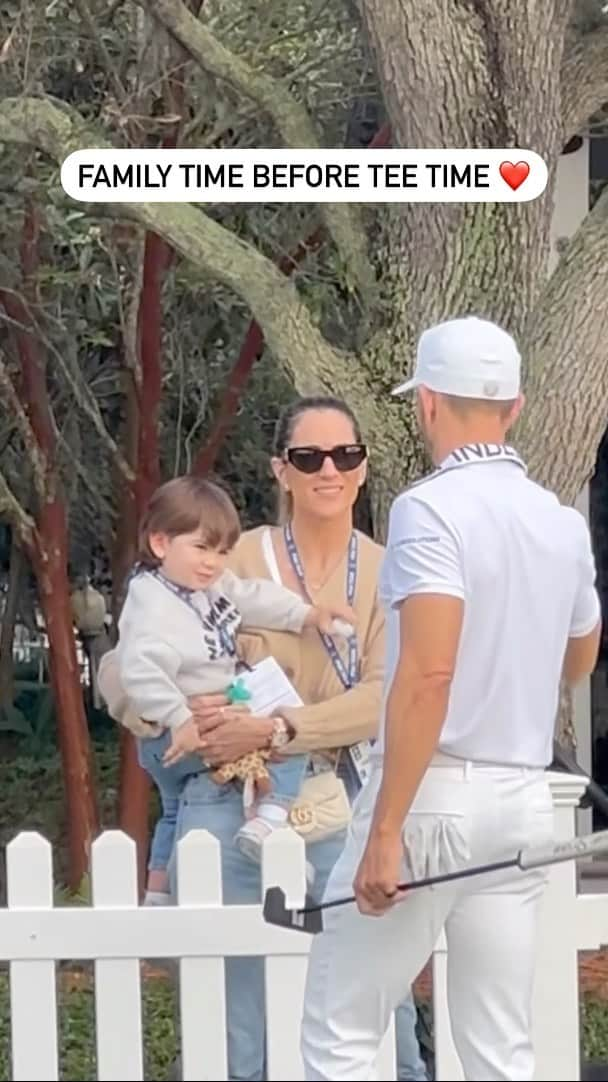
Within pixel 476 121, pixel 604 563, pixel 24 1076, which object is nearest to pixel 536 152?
pixel 476 121

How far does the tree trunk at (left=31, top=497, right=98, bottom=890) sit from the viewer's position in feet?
24.9

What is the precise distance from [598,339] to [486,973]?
1.86 m

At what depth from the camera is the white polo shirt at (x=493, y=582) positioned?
3.02m

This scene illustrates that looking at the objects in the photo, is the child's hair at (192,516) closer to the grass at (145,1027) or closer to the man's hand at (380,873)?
the man's hand at (380,873)

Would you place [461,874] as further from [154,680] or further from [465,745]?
[154,680]

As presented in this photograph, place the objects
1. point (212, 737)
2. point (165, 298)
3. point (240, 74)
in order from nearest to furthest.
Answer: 1. point (212, 737)
2. point (240, 74)
3. point (165, 298)

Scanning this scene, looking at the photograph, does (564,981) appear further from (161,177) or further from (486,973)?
(161,177)

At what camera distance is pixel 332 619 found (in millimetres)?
3859

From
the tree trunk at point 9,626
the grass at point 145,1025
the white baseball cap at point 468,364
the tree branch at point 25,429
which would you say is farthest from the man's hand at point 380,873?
the tree trunk at point 9,626

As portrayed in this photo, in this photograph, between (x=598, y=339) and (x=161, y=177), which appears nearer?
(x=598, y=339)

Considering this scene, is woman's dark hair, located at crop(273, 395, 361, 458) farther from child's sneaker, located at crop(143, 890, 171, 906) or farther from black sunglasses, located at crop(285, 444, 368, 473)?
child's sneaker, located at crop(143, 890, 171, 906)

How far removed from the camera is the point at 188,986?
3.87 m

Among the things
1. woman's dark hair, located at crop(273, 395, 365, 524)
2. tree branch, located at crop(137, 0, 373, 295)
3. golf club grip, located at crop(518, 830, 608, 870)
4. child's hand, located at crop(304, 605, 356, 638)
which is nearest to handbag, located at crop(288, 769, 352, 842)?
child's hand, located at crop(304, 605, 356, 638)

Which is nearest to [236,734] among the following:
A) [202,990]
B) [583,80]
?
[202,990]
